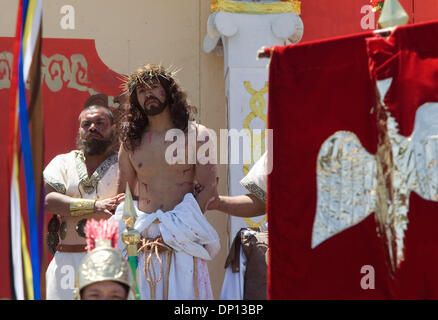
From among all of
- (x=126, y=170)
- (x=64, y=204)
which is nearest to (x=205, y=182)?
(x=126, y=170)

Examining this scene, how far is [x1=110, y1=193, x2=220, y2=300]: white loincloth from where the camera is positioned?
16.0 feet

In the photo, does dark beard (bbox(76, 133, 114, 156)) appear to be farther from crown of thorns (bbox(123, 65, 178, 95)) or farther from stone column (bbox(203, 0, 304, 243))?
stone column (bbox(203, 0, 304, 243))

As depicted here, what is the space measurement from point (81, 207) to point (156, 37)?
190 centimetres

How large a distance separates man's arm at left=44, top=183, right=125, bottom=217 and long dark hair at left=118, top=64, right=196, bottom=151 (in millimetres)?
379

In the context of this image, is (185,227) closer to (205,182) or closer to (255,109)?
(205,182)

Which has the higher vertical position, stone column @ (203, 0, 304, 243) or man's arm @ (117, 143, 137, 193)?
stone column @ (203, 0, 304, 243)

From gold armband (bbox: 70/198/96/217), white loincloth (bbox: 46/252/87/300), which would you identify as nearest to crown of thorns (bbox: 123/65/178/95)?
gold armband (bbox: 70/198/96/217)

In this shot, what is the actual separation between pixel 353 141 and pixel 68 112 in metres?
3.40

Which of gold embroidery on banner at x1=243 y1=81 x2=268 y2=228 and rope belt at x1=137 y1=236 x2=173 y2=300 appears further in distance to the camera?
gold embroidery on banner at x1=243 y1=81 x2=268 y2=228

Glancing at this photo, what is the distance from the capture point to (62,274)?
5.69m
